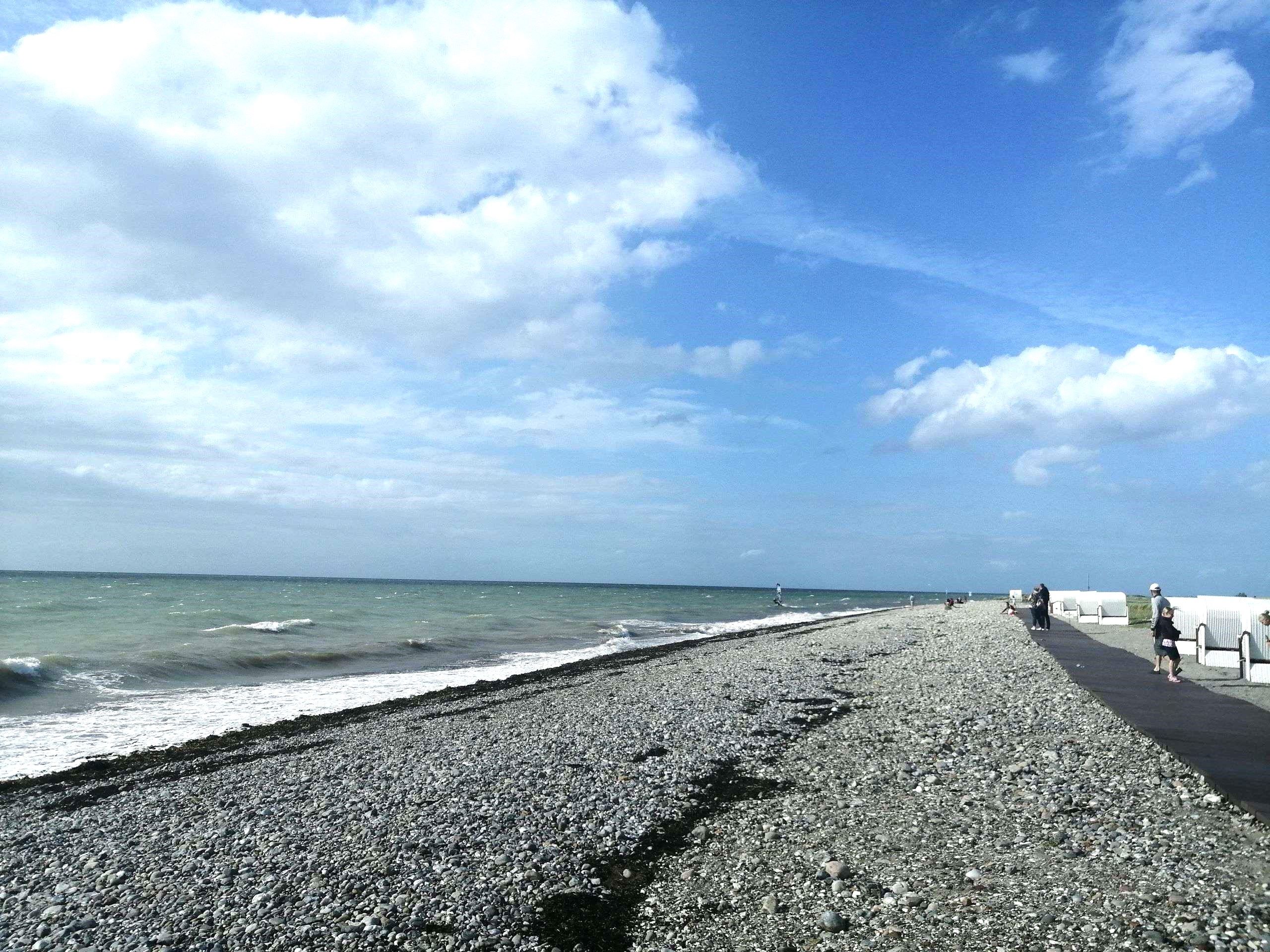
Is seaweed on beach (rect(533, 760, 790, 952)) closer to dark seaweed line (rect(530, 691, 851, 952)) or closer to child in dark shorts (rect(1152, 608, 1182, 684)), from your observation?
dark seaweed line (rect(530, 691, 851, 952))

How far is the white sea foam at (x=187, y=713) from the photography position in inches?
547

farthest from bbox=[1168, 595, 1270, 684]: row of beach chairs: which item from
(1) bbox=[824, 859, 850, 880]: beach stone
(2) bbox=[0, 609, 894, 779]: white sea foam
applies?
(2) bbox=[0, 609, 894, 779]: white sea foam

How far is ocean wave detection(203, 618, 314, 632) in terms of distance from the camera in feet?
121

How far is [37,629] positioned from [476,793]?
34.5 meters

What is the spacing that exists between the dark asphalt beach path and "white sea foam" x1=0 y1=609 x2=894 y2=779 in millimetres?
15224

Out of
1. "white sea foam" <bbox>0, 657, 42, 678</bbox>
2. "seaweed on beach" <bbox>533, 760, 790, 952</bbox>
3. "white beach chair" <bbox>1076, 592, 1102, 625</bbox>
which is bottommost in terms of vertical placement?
"white sea foam" <bbox>0, 657, 42, 678</bbox>

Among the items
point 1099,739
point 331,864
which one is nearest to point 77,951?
point 331,864

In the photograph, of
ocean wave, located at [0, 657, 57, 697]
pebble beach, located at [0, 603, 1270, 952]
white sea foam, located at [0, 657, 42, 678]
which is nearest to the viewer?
pebble beach, located at [0, 603, 1270, 952]

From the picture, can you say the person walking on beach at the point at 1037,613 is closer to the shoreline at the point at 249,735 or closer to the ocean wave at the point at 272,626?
the shoreline at the point at 249,735

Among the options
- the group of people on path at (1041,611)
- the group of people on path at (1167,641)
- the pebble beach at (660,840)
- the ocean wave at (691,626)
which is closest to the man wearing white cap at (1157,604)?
the group of people on path at (1167,641)

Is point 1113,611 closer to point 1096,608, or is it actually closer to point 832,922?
point 1096,608

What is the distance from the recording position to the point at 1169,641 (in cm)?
1488

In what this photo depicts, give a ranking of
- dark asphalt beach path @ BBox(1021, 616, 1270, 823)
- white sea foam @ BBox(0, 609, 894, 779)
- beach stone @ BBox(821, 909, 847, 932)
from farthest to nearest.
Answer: white sea foam @ BBox(0, 609, 894, 779) → dark asphalt beach path @ BBox(1021, 616, 1270, 823) → beach stone @ BBox(821, 909, 847, 932)

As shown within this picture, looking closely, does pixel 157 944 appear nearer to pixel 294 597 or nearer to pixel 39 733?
pixel 39 733
